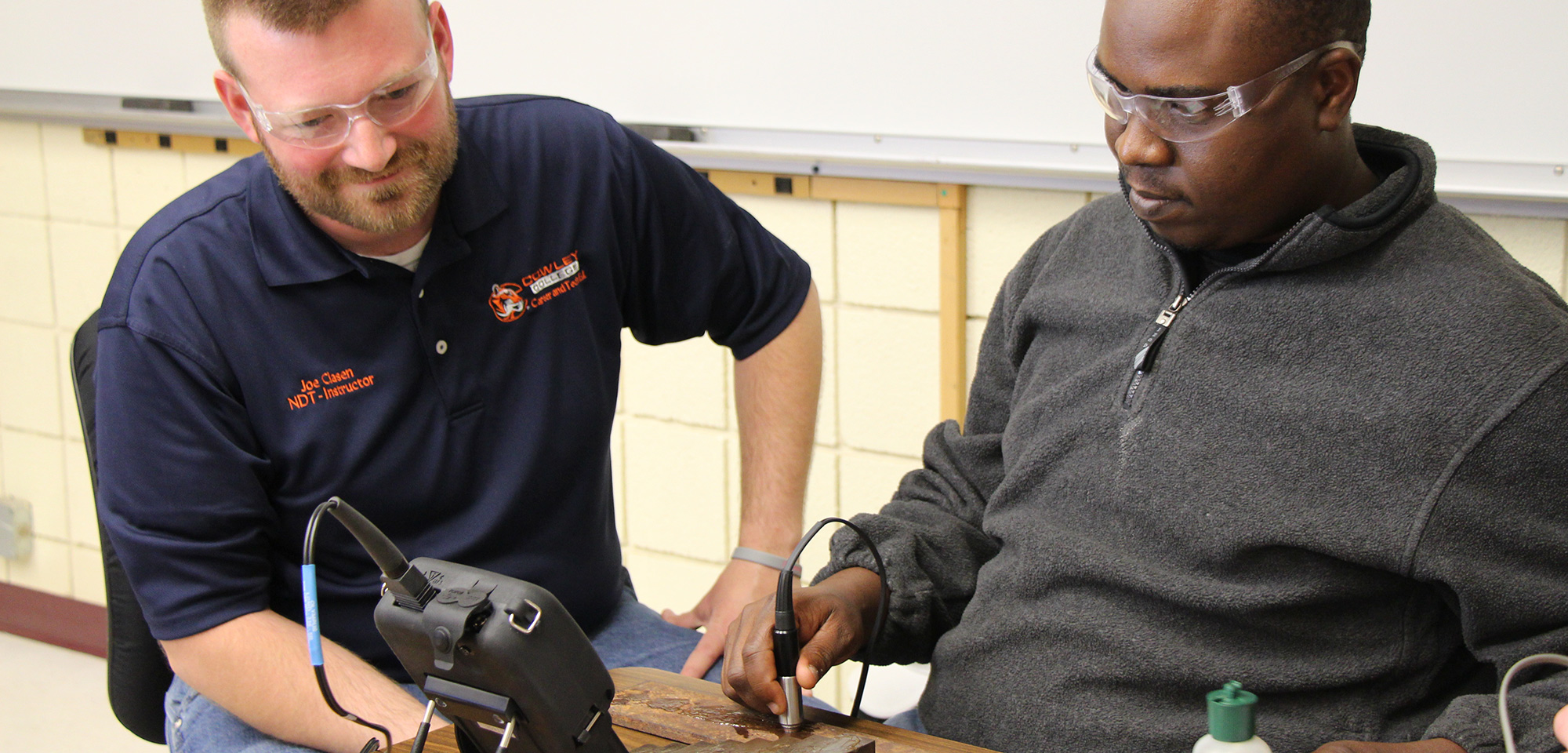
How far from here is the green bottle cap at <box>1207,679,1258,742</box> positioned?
0.84 metres

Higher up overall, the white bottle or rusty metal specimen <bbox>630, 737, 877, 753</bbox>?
the white bottle

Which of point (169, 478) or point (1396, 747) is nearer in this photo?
point (1396, 747)

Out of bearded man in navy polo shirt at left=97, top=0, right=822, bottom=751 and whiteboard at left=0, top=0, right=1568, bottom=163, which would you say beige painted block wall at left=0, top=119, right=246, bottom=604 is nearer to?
whiteboard at left=0, top=0, right=1568, bottom=163

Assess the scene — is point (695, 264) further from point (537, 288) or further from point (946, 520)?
point (946, 520)

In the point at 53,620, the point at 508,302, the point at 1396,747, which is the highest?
the point at 508,302

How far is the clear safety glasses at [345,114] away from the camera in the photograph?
1385 millimetres

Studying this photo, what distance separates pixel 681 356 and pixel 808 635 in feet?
4.53

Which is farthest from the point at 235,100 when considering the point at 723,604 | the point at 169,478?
the point at 723,604

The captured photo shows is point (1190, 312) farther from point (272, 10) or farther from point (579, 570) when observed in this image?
point (272, 10)

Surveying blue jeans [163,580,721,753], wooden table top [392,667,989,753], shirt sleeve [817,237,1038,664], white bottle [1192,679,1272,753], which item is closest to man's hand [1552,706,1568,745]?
white bottle [1192,679,1272,753]

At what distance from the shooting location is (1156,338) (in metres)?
1.20

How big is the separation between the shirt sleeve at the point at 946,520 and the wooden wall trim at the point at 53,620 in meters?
2.68

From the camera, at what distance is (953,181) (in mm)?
2094

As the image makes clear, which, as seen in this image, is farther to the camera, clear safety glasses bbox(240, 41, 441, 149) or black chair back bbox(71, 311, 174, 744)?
black chair back bbox(71, 311, 174, 744)
